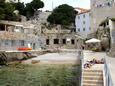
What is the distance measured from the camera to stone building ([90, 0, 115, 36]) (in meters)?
69.8

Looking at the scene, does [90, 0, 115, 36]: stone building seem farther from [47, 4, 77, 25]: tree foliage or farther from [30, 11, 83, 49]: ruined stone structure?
[47, 4, 77, 25]: tree foliage

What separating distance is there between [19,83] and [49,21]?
239ft

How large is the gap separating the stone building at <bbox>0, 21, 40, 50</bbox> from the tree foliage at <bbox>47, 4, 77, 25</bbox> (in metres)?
22.4

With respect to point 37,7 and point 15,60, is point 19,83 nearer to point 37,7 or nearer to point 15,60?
point 15,60

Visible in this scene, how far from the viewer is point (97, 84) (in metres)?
18.8

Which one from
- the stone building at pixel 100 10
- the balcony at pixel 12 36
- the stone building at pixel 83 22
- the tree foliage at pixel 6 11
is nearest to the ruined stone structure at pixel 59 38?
the stone building at pixel 100 10

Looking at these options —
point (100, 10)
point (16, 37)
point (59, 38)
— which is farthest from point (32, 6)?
point (16, 37)

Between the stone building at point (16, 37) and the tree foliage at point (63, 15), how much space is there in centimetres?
2238

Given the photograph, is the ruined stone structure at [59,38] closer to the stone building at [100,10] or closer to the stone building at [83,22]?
the stone building at [100,10]

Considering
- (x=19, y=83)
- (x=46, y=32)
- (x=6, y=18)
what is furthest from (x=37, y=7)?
(x=19, y=83)

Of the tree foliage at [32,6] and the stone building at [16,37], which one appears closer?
the stone building at [16,37]

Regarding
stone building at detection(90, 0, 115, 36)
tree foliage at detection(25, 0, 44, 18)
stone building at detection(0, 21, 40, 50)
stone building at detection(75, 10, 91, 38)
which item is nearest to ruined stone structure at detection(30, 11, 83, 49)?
stone building at detection(90, 0, 115, 36)

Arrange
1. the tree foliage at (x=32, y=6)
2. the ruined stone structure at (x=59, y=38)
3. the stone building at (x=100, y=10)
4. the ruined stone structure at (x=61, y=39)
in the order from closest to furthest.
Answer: the stone building at (x=100, y=10), the ruined stone structure at (x=59, y=38), the ruined stone structure at (x=61, y=39), the tree foliage at (x=32, y=6)

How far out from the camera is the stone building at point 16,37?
52675mm
